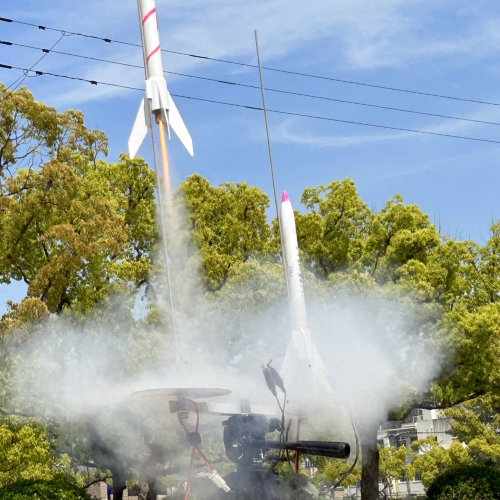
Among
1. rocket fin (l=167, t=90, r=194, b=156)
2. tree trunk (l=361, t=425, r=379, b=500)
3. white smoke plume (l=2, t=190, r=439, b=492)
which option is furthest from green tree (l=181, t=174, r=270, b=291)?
rocket fin (l=167, t=90, r=194, b=156)

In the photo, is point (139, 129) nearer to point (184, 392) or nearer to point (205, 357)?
point (205, 357)

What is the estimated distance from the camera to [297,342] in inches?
752

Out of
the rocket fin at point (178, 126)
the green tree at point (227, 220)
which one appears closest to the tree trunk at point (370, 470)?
the green tree at point (227, 220)

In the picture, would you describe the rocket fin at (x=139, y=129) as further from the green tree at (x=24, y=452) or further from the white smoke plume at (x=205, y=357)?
the green tree at (x=24, y=452)

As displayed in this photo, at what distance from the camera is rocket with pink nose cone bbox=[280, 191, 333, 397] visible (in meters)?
18.5

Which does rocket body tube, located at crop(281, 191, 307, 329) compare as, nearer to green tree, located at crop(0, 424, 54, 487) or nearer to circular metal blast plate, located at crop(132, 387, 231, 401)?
green tree, located at crop(0, 424, 54, 487)

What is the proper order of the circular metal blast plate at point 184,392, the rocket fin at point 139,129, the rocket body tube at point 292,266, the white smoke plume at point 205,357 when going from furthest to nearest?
the rocket body tube at point 292,266 → the white smoke plume at point 205,357 → the rocket fin at point 139,129 → the circular metal blast plate at point 184,392

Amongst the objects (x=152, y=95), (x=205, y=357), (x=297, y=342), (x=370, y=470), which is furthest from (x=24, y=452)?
(x=370, y=470)

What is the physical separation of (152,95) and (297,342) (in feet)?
23.0

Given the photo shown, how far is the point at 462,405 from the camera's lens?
111 feet

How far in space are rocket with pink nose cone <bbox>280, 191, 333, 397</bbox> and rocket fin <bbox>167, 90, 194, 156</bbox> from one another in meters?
4.28

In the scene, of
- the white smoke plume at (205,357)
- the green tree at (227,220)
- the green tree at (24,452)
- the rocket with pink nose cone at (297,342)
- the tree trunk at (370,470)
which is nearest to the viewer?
the green tree at (24,452)

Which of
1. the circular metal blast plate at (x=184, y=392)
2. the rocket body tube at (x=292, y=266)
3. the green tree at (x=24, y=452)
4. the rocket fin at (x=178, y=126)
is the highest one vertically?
the rocket fin at (x=178, y=126)

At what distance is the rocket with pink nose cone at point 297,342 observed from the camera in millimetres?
18484
